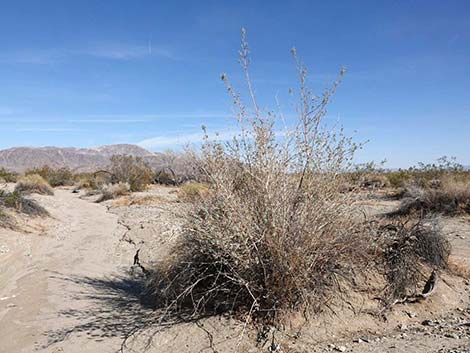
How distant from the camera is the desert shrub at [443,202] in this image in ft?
43.4

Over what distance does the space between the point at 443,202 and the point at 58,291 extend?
40.1 feet

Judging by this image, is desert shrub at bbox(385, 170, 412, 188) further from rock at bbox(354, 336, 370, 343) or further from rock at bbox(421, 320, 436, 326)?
rock at bbox(354, 336, 370, 343)

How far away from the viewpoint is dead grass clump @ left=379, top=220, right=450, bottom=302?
5.46m

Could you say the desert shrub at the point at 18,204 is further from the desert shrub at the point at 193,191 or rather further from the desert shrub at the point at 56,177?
the desert shrub at the point at 56,177

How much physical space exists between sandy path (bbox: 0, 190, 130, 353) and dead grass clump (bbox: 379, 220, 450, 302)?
3.61m

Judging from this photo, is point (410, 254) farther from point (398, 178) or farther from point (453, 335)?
point (398, 178)

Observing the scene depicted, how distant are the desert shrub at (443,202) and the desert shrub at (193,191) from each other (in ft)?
30.0

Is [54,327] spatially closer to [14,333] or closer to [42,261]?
[14,333]

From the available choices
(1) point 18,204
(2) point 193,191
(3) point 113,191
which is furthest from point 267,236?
(3) point 113,191

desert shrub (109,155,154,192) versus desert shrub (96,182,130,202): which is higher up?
desert shrub (109,155,154,192)

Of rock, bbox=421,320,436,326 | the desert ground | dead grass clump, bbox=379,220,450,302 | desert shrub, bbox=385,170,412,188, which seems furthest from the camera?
desert shrub, bbox=385,170,412,188

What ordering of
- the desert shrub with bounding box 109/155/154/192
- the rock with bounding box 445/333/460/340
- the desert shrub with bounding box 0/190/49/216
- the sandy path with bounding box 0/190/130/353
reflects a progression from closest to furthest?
the rock with bounding box 445/333/460/340, the sandy path with bounding box 0/190/130/353, the desert shrub with bounding box 0/190/49/216, the desert shrub with bounding box 109/155/154/192

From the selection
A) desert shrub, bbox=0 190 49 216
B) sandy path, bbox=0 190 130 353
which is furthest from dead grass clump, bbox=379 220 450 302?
desert shrub, bbox=0 190 49 216

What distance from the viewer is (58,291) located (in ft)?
21.1
